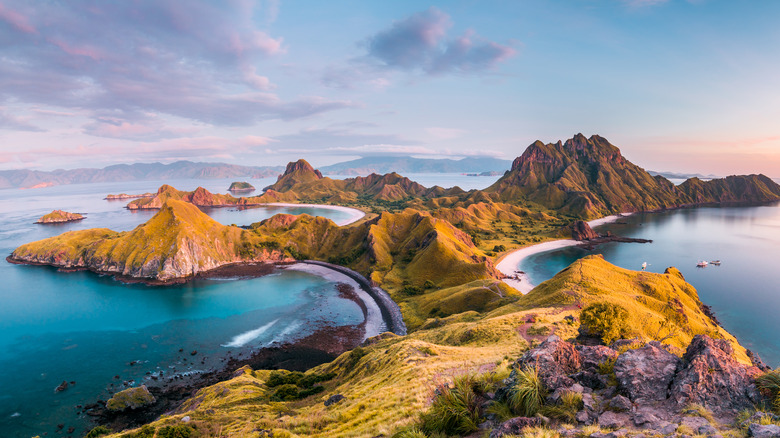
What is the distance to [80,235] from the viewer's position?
170 metres

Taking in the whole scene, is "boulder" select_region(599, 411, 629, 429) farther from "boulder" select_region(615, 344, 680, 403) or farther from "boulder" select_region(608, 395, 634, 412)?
"boulder" select_region(615, 344, 680, 403)

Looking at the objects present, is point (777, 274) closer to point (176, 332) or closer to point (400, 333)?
point (400, 333)

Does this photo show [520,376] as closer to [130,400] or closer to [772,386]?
[772,386]

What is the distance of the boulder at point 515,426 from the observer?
1410cm

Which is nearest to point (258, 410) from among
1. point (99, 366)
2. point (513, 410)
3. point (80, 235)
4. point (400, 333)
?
point (513, 410)

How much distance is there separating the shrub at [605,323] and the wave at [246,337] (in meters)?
85.0

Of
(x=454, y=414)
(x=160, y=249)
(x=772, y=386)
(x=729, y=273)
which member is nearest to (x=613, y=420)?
(x=772, y=386)

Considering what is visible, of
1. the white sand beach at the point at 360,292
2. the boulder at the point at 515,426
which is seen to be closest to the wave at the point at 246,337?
the white sand beach at the point at 360,292

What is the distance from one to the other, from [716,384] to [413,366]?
24064 mm

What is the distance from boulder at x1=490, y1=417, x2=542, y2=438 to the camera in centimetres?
1410

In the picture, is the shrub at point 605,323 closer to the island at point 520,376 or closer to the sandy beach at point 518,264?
the island at point 520,376

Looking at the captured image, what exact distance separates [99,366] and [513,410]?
101665 mm

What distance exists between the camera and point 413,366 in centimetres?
3322

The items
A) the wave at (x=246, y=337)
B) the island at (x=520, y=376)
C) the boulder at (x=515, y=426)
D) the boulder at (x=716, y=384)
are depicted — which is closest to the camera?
the boulder at (x=515, y=426)
